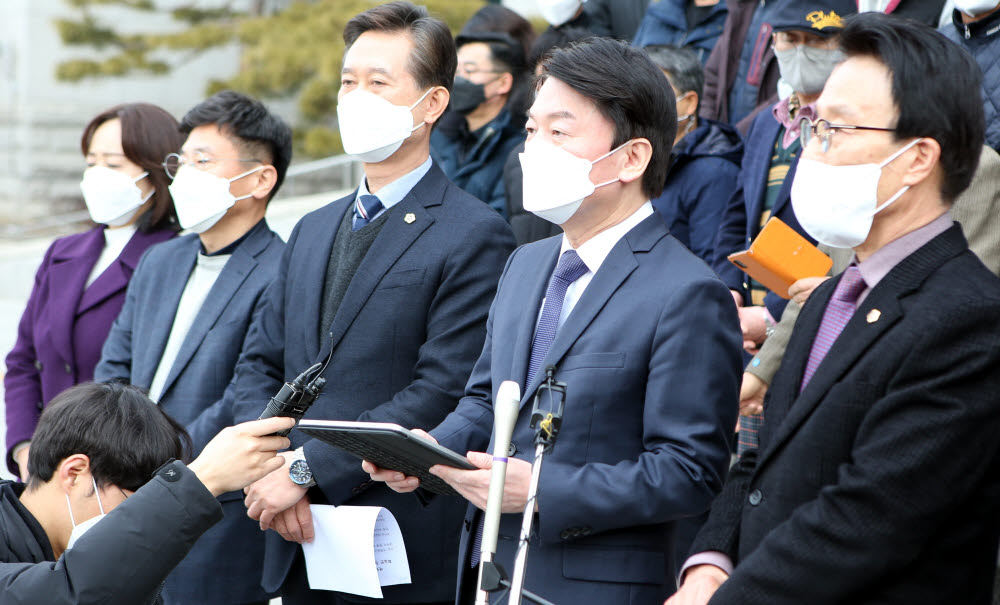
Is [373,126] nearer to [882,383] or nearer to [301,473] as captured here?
[301,473]

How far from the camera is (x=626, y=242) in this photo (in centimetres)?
306

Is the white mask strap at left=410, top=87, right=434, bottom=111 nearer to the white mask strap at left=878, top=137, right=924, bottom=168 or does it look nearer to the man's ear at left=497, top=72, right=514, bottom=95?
the white mask strap at left=878, top=137, right=924, bottom=168

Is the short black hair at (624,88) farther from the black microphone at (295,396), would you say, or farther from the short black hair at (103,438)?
the short black hair at (103,438)

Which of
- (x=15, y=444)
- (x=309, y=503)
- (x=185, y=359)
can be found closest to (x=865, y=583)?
(x=309, y=503)

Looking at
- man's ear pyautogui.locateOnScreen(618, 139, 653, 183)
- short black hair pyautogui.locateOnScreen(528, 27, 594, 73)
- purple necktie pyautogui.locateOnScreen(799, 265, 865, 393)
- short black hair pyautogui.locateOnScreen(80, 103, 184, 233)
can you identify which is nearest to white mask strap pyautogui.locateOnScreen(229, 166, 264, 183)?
short black hair pyautogui.locateOnScreen(80, 103, 184, 233)

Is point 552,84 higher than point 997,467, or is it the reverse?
point 552,84

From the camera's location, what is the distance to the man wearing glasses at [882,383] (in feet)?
7.30

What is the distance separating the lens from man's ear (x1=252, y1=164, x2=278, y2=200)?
4.83 meters

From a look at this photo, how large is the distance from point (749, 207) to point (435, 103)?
1384mm

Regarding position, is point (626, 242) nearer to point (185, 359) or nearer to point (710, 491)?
point (710, 491)

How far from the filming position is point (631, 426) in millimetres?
2877

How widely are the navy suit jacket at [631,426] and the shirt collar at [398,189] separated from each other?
1.11 m

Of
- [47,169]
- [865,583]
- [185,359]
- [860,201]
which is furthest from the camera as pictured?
[47,169]

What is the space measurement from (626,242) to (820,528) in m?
1.06
